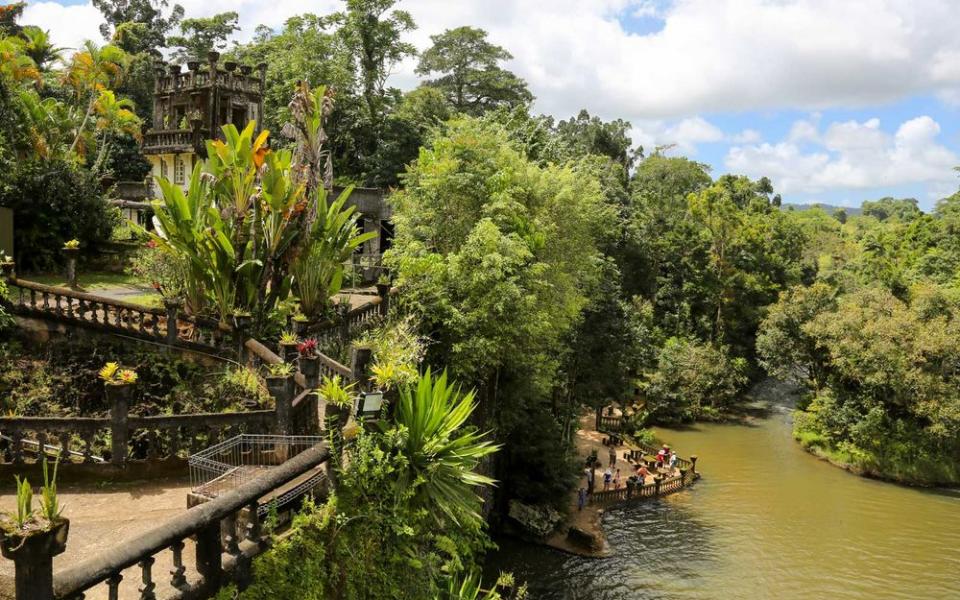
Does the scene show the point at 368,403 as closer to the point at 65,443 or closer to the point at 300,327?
the point at 65,443

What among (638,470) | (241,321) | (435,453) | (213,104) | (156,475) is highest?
(213,104)

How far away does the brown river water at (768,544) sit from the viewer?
62.8 feet

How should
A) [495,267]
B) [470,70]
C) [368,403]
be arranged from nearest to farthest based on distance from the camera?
[368,403]
[495,267]
[470,70]

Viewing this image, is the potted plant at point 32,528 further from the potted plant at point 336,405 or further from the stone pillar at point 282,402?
the stone pillar at point 282,402

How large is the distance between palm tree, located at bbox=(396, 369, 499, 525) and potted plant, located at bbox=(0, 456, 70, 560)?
338 centimetres

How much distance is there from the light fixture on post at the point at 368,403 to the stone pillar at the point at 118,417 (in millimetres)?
3103

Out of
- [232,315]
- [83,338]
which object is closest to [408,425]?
[232,315]

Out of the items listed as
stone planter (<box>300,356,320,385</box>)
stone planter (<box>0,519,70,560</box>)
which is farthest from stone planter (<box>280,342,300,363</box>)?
stone planter (<box>0,519,70,560</box>)

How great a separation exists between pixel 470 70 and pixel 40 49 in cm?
2302

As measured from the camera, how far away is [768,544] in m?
21.9

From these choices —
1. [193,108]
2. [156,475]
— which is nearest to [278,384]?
[156,475]

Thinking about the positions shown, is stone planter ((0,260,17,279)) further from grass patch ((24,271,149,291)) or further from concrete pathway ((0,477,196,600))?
concrete pathway ((0,477,196,600))

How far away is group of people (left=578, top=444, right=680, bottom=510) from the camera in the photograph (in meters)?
24.3

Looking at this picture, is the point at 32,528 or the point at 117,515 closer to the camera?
the point at 32,528
